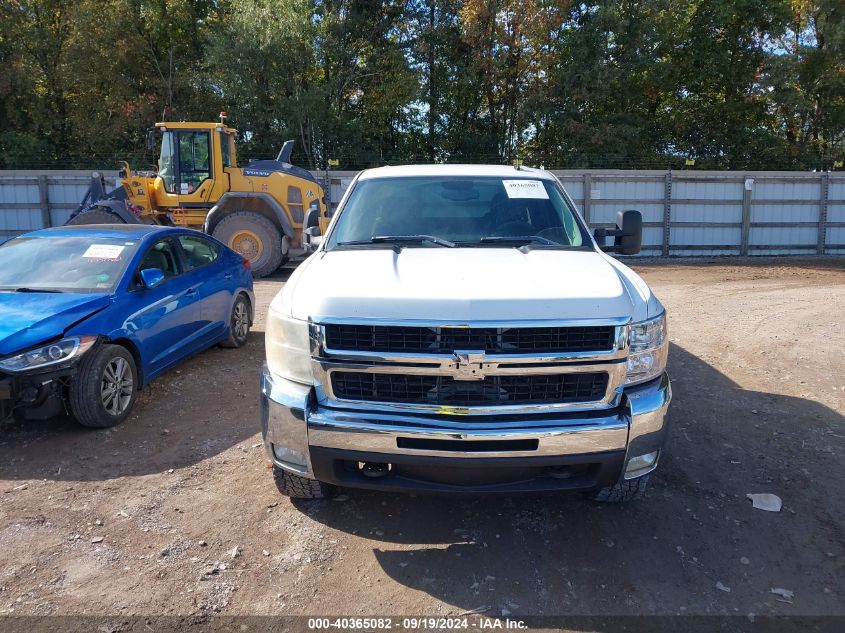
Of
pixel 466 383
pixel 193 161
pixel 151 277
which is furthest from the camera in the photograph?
pixel 193 161

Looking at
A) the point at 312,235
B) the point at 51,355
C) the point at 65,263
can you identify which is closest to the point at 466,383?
the point at 312,235

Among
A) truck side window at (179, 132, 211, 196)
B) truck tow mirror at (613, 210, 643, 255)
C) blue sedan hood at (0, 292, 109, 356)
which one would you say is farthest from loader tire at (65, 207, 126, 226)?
truck tow mirror at (613, 210, 643, 255)

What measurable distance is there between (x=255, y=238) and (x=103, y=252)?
882cm

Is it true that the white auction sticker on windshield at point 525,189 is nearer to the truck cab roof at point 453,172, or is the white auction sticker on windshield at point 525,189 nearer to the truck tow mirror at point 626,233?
the truck cab roof at point 453,172

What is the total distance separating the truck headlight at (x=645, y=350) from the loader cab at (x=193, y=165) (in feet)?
42.1

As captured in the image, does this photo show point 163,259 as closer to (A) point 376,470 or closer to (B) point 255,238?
(A) point 376,470

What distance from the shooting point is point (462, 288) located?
135 inches

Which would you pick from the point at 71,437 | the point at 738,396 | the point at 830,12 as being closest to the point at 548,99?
the point at 830,12

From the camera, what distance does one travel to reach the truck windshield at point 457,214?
454 cm

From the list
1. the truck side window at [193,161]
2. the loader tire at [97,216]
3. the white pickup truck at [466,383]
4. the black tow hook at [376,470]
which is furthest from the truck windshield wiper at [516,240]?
the truck side window at [193,161]

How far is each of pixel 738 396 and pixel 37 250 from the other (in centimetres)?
654

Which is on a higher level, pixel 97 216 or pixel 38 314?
pixel 97 216

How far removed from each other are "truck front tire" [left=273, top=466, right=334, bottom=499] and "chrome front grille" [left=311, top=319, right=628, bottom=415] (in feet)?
2.25

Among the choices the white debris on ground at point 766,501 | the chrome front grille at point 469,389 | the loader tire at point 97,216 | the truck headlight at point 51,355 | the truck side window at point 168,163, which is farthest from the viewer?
the truck side window at point 168,163
